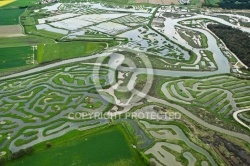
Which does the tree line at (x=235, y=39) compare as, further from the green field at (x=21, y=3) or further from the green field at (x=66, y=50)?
the green field at (x=21, y=3)

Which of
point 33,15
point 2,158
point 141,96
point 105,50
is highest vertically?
point 33,15

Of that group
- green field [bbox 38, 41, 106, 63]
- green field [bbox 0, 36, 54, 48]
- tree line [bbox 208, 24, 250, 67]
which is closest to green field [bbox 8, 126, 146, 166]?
A: green field [bbox 38, 41, 106, 63]

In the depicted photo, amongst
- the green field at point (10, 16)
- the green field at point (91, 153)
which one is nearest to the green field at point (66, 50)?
the green field at point (10, 16)

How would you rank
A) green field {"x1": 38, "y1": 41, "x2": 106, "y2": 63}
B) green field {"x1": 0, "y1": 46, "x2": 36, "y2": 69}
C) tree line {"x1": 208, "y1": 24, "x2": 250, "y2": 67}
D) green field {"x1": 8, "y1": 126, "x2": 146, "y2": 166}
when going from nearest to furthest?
green field {"x1": 8, "y1": 126, "x2": 146, "y2": 166} → green field {"x1": 0, "y1": 46, "x2": 36, "y2": 69} → green field {"x1": 38, "y1": 41, "x2": 106, "y2": 63} → tree line {"x1": 208, "y1": 24, "x2": 250, "y2": 67}

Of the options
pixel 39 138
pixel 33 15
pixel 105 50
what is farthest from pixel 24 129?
pixel 33 15

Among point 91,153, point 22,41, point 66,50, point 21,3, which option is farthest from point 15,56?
point 21,3

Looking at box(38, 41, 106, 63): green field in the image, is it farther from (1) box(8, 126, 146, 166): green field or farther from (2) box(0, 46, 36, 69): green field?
(1) box(8, 126, 146, 166): green field

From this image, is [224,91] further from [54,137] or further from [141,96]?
[54,137]
